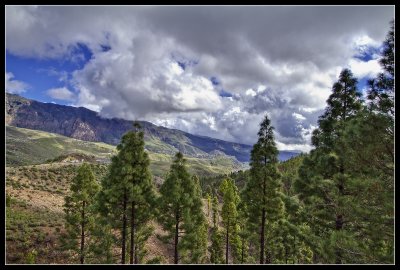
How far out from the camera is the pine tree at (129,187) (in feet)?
86.7

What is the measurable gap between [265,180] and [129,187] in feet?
39.5

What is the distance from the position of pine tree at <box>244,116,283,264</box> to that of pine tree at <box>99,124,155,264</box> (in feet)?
30.8

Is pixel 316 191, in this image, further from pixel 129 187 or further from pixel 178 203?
pixel 129 187

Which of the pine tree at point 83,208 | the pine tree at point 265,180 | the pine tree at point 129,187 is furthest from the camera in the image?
the pine tree at point 83,208

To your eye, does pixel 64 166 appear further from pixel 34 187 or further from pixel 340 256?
pixel 340 256

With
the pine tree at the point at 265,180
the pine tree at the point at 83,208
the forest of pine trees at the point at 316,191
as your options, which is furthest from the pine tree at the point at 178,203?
the pine tree at the point at 83,208

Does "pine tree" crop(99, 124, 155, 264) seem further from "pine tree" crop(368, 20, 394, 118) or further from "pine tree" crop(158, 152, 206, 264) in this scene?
"pine tree" crop(368, 20, 394, 118)

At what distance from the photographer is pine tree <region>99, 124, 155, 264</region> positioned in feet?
86.7

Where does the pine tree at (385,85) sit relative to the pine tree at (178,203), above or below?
above

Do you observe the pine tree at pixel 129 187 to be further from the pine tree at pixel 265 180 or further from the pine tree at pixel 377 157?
the pine tree at pixel 377 157

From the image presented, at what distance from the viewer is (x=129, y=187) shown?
2642 cm

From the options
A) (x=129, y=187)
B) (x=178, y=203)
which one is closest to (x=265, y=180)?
(x=178, y=203)

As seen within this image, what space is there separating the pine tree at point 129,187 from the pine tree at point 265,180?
30.8ft
